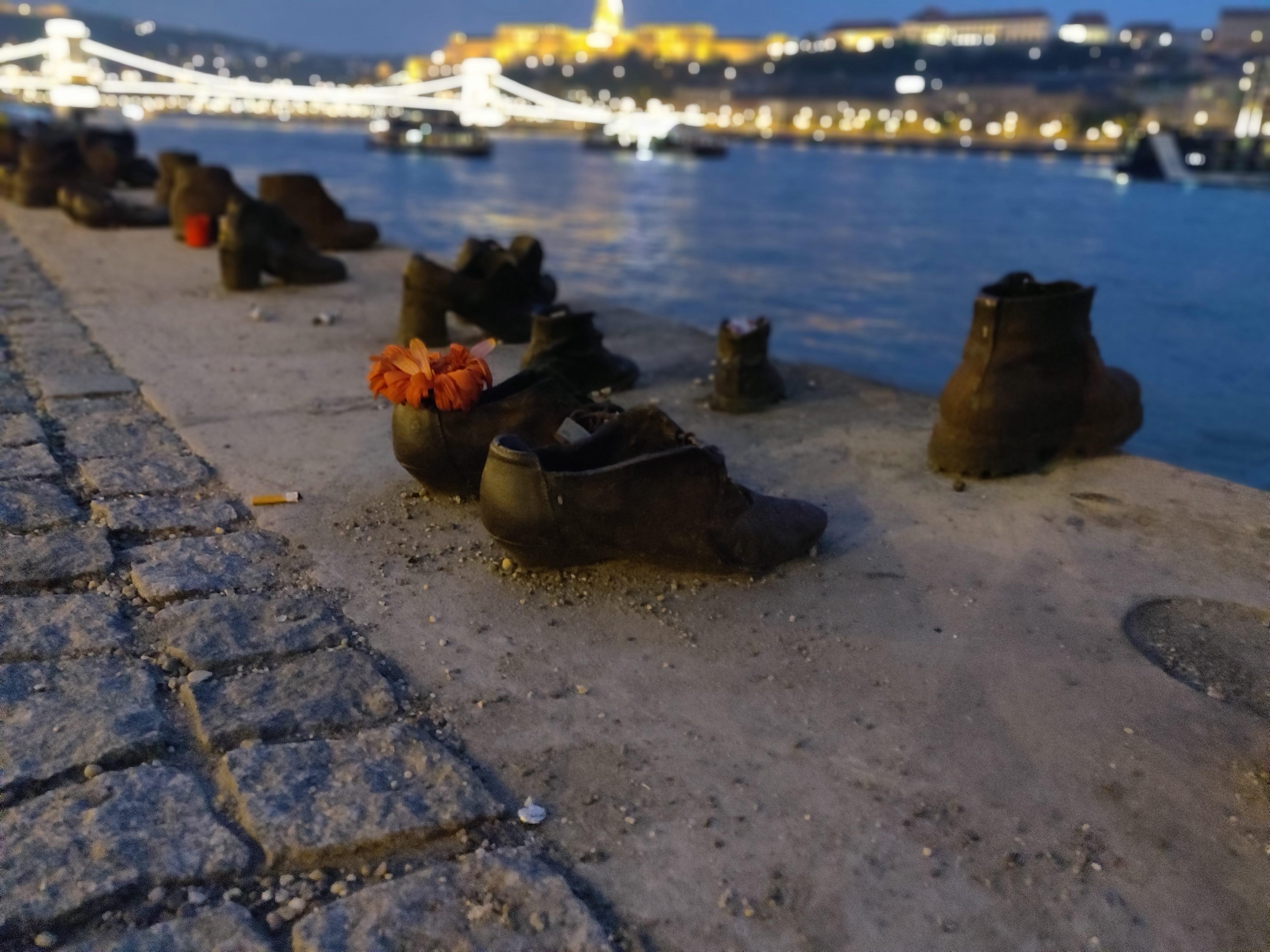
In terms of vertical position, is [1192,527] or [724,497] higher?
[724,497]

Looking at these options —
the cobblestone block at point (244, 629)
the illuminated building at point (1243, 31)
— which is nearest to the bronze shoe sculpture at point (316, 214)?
the cobblestone block at point (244, 629)

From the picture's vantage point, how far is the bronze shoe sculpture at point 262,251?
6.46m

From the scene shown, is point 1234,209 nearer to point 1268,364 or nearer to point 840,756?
point 1268,364

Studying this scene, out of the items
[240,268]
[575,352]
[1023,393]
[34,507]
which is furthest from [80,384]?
[1023,393]

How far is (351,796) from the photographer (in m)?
1.77

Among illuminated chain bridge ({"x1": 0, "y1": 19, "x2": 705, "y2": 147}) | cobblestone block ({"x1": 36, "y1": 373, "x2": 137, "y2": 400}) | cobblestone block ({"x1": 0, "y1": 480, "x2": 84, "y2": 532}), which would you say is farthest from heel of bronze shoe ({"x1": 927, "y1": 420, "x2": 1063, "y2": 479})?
illuminated chain bridge ({"x1": 0, "y1": 19, "x2": 705, "y2": 147})

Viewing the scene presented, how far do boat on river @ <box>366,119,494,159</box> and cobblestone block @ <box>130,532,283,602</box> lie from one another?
1959 inches

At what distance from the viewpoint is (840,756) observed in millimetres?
1973

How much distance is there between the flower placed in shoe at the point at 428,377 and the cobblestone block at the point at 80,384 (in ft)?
5.38

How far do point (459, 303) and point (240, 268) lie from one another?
1.97m

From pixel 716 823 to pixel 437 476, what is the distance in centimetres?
158

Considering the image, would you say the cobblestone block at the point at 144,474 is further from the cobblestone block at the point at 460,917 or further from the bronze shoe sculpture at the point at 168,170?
the bronze shoe sculpture at the point at 168,170

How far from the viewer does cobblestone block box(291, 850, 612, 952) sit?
149 centimetres

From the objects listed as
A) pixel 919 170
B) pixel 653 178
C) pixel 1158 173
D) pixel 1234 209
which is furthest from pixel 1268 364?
pixel 919 170
